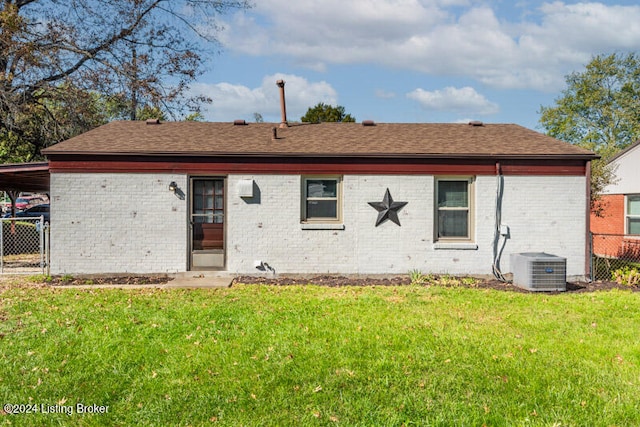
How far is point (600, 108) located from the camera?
4350 centimetres

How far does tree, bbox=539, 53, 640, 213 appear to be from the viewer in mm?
41750

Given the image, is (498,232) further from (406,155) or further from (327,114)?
(327,114)

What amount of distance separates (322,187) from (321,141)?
1.30 m

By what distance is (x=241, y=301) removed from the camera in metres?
8.63

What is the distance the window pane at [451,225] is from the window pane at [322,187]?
2.59m

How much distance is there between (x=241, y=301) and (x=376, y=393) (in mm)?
4351

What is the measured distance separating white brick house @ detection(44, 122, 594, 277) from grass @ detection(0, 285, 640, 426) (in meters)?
2.89

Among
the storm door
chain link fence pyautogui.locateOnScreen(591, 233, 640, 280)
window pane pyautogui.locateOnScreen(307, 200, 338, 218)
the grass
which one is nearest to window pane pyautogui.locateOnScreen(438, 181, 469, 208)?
window pane pyautogui.locateOnScreen(307, 200, 338, 218)

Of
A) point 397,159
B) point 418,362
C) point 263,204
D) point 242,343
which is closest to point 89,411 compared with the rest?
point 242,343

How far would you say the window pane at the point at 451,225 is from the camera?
38.8ft

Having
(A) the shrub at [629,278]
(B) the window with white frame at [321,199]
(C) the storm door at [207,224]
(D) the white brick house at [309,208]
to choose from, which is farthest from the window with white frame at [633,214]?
(C) the storm door at [207,224]

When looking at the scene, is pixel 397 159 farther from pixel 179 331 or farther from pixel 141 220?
pixel 179 331

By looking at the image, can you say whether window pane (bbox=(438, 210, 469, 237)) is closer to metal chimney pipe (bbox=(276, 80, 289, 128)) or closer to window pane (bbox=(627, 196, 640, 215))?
metal chimney pipe (bbox=(276, 80, 289, 128))

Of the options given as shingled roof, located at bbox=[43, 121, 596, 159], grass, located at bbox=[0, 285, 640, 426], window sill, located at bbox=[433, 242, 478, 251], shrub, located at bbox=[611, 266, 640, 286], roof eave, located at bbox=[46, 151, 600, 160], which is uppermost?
shingled roof, located at bbox=[43, 121, 596, 159]
